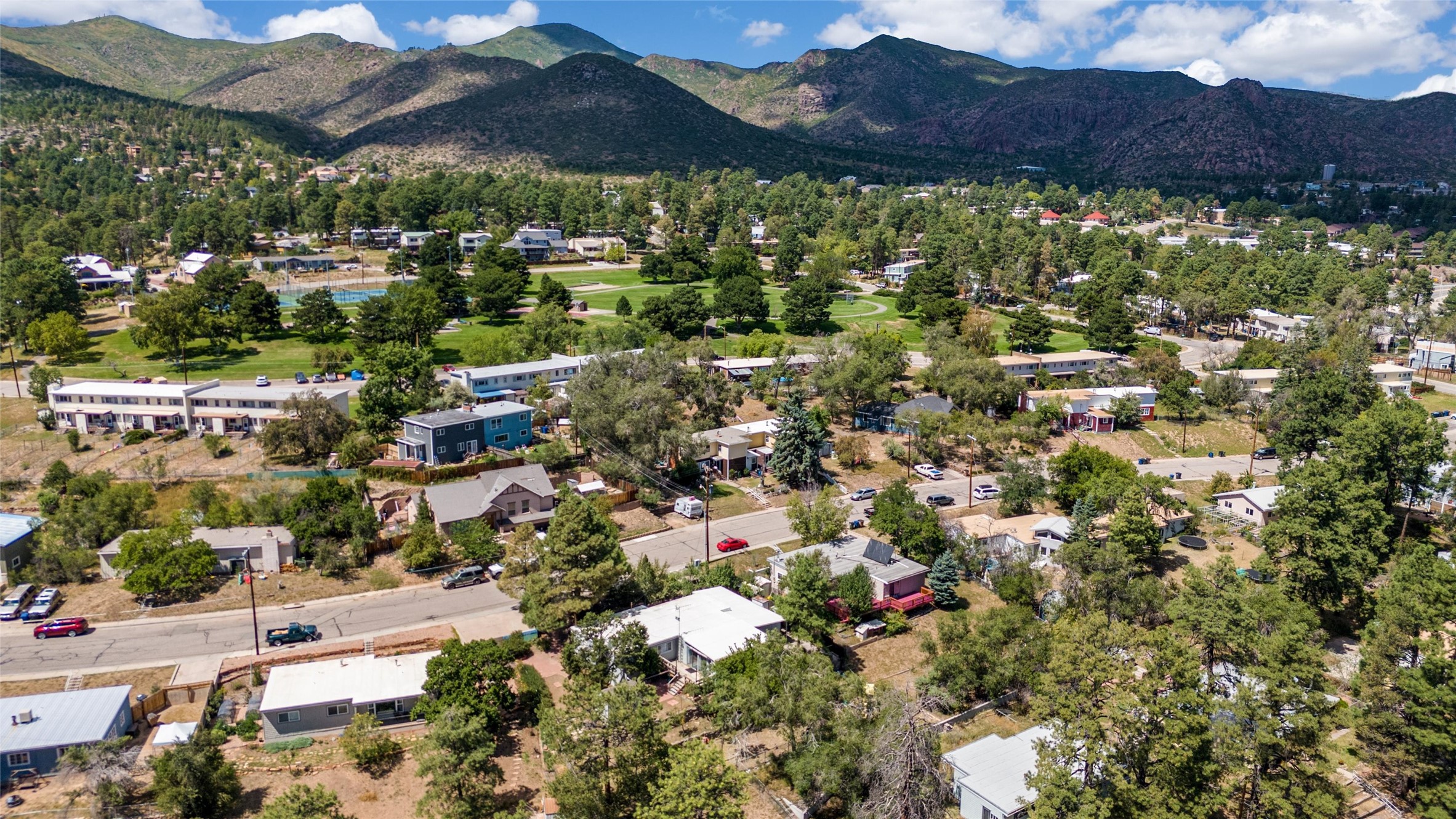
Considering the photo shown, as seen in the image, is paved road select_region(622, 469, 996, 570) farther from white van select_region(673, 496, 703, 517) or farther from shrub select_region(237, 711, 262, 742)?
shrub select_region(237, 711, 262, 742)

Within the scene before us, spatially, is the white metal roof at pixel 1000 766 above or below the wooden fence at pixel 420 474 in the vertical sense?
below

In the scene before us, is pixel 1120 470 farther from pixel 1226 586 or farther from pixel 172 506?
pixel 172 506

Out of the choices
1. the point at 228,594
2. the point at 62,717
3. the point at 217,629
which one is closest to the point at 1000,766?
the point at 62,717

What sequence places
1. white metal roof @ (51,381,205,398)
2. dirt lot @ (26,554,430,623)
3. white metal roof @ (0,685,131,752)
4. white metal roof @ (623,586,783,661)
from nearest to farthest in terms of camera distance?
white metal roof @ (0,685,131,752) → white metal roof @ (623,586,783,661) → dirt lot @ (26,554,430,623) → white metal roof @ (51,381,205,398)

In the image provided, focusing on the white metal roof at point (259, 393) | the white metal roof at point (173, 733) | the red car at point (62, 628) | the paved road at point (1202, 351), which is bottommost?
the white metal roof at point (173, 733)

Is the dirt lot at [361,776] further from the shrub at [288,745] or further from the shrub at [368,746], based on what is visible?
the shrub at [368,746]

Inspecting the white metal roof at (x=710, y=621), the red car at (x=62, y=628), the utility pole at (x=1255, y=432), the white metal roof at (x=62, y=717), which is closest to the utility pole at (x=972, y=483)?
the utility pole at (x=1255, y=432)

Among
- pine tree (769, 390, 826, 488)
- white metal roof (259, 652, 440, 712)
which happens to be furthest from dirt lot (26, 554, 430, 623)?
pine tree (769, 390, 826, 488)
